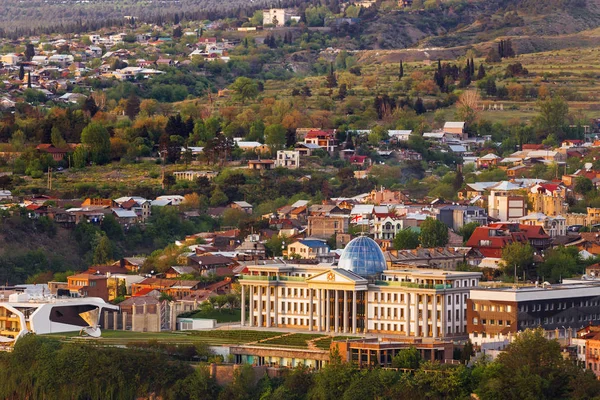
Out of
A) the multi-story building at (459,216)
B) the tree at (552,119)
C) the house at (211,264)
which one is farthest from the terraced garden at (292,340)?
the tree at (552,119)

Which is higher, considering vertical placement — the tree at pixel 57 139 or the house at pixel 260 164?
the tree at pixel 57 139

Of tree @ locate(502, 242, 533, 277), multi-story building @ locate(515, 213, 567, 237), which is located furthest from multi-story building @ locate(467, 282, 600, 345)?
multi-story building @ locate(515, 213, 567, 237)

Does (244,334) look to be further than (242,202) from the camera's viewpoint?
No

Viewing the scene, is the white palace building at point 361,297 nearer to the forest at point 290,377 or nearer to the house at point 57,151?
the forest at point 290,377

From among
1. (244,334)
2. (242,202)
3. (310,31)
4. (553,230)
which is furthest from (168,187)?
(310,31)

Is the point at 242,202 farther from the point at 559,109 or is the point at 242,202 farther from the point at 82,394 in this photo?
the point at 82,394

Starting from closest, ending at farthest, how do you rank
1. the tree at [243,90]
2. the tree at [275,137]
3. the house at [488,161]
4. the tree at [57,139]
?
the tree at [57,139], the tree at [275,137], the house at [488,161], the tree at [243,90]
